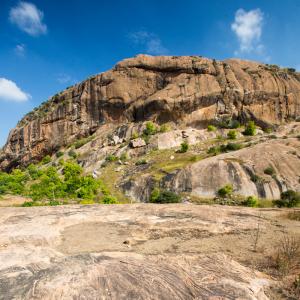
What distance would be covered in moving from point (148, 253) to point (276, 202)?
2114 cm

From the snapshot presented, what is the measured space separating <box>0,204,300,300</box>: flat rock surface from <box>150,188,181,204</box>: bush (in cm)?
1457

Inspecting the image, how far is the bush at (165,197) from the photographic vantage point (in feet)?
84.2

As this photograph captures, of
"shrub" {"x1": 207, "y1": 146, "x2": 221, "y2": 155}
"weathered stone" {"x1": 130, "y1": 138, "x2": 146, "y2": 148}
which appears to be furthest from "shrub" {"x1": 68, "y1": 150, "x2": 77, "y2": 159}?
"shrub" {"x1": 207, "y1": 146, "x2": 221, "y2": 155}

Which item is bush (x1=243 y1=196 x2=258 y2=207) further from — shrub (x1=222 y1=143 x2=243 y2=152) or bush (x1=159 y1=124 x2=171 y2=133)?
bush (x1=159 y1=124 x2=171 y2=133)

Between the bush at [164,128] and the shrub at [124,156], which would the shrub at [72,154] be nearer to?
the shrub at [124,156]

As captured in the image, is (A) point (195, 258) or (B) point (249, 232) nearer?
(A) point (195, 258)

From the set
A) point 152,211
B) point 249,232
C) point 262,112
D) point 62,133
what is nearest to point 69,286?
point 249,232

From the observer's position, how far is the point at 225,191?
84.2 ft

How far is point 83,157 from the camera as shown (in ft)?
160

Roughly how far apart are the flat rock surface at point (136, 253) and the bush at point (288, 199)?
14.4 meters

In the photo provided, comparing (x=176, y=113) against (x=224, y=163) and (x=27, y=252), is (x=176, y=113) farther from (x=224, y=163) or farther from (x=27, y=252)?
(x=27, y=252)

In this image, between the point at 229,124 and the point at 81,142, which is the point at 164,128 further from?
the point at 81,142

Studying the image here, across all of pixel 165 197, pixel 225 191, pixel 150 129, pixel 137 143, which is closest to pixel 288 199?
pixel 225 191

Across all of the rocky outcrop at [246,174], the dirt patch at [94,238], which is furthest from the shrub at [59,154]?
the dirt patch at [94,238]
